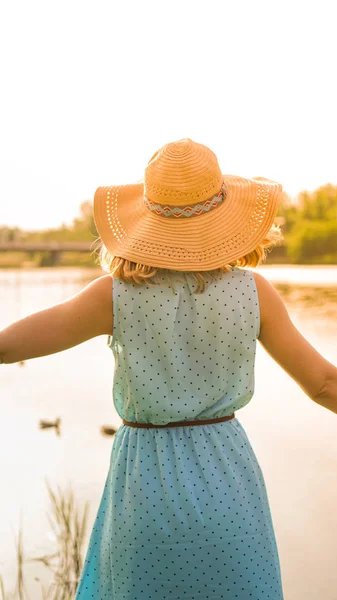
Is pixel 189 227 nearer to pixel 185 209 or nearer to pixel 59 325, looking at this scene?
pixel 185 209

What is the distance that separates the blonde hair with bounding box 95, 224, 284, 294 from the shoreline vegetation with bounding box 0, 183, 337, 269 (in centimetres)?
1052

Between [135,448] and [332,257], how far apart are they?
66.4 ft

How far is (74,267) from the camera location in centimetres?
3359

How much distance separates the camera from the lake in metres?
4.95

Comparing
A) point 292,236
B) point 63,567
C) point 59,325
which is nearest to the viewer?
point 59,325

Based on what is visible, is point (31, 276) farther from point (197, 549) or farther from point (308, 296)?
→ point (197, 549)

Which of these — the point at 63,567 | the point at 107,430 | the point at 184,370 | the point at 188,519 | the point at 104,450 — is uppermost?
the point at 184,370

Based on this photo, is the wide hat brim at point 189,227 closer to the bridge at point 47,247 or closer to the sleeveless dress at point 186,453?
the sleeveless dress at point 186,453

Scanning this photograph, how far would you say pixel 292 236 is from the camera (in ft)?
74.8

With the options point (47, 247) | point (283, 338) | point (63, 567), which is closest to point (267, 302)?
point (283, 338)

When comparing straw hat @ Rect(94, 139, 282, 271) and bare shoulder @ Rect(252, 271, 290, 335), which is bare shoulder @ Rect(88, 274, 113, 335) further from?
bare shoulder @ Rect(252, 271, 290, 335)

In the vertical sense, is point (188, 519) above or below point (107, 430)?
above

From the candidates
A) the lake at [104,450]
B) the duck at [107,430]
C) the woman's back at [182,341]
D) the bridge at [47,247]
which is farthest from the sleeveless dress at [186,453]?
the bridge at [47,247]

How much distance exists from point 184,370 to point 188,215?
237 millimetres
